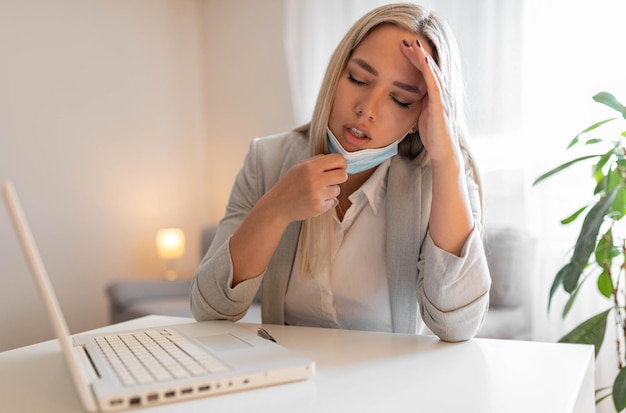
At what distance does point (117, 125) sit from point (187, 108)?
656mm

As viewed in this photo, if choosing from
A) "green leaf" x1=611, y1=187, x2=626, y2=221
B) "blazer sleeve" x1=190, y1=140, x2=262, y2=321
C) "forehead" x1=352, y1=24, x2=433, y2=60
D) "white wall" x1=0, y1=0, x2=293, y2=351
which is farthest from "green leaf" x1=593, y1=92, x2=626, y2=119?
"white wall" x1=0, y1=0, x2=293, y2=351

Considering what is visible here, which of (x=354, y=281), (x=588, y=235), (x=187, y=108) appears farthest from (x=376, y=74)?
(x=187, y=108)

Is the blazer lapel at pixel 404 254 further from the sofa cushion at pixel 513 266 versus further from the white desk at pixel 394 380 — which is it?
the sofa cushion at pixel 513 266

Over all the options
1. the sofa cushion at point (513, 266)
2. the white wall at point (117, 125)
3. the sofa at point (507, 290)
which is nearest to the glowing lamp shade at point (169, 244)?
the white wall at point (117, 125)

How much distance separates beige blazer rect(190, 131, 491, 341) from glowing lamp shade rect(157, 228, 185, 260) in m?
2.98

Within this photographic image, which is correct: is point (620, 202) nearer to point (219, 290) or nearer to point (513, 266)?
Result: point (219, 290)

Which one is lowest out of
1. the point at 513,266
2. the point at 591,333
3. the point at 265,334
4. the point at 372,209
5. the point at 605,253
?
the point at 513,266

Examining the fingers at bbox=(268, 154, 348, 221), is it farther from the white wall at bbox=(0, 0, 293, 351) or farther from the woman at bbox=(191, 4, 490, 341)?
the white wall at bbox=(0, 0, 293, 351)

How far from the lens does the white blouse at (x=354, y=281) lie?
4.34ft

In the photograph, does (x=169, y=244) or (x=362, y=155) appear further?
(x=169, y=244)

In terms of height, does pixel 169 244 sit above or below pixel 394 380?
below

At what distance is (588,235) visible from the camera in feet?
6.00

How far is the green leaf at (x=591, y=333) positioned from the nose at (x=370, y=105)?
102 centimetres

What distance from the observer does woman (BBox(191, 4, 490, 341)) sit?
1137 millimetres
